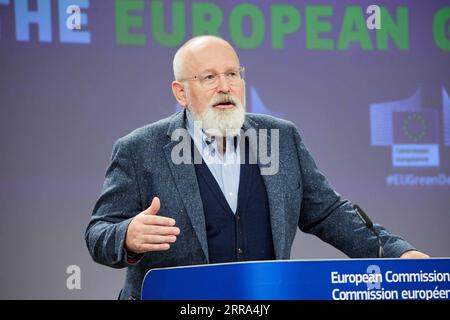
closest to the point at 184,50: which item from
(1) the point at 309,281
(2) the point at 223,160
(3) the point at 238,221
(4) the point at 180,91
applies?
(4) the point at 180,91

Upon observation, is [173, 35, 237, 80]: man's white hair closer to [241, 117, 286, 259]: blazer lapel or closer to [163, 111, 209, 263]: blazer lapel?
[163, 111, 209, 263]: blazer lapel

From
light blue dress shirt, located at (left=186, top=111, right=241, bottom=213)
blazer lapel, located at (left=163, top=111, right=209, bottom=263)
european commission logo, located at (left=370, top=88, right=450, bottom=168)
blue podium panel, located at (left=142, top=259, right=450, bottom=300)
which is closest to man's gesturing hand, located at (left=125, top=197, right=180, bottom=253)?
blue podium panel, located at (left=142, top=259, right=450, bottom=300)

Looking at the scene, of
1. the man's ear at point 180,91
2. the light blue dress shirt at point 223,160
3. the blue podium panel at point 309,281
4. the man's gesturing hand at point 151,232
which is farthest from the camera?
the man's ear at point 180,91

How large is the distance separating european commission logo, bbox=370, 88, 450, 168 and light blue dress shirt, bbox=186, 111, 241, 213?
1.84 metres

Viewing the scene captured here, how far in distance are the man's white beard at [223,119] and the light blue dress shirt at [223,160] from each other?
0.04 metres

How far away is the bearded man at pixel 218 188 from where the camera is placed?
2.49 metres

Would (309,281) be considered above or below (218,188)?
below

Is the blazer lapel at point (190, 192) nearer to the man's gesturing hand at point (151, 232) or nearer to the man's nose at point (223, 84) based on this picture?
the man's nose at point (223, 84)

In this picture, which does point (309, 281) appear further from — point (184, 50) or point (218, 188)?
point (184, 50)

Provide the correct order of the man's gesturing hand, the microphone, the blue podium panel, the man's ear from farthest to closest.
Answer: the man's ear < the microphone < the man's gesturing hand < the blue podium panel

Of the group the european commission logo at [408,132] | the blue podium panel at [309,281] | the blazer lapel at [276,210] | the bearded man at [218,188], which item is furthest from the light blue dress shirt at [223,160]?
the european commission logo at [408,132]

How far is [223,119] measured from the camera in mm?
2715

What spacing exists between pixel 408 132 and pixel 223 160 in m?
2.01

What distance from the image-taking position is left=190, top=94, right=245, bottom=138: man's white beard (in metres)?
2.72
